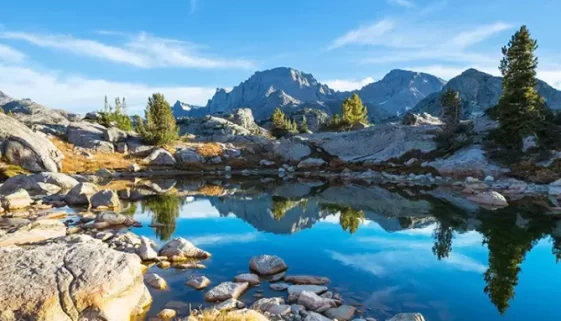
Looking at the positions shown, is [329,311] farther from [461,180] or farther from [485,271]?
[461,180]

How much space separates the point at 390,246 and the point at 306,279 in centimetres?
822

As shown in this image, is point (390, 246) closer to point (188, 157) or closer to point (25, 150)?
point (25, 150)

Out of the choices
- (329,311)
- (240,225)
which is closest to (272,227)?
(240,225)

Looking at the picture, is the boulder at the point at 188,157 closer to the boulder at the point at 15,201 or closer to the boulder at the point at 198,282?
the boulder at the point at 15,201

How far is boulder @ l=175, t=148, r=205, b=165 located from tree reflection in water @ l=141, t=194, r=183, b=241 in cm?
2597

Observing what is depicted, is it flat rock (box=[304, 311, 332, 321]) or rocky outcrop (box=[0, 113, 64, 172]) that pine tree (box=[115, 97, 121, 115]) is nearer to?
rocky outcrop (box=[0, 113, 64, 172])

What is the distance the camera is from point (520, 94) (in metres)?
47.4

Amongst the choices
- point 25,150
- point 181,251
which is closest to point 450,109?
point 181,251

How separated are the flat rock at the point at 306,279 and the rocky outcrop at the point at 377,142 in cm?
4746

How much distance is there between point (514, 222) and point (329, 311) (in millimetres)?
19765

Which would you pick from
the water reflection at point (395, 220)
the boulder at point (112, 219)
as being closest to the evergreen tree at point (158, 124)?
the water reflection at point (395, 220)

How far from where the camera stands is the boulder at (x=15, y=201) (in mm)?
27984

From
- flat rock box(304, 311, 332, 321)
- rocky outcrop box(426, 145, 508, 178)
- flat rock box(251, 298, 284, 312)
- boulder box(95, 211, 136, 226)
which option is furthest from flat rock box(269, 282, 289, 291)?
rocky outcrop box(426, 145, 508, 178)

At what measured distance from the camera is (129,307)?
35.7ft
